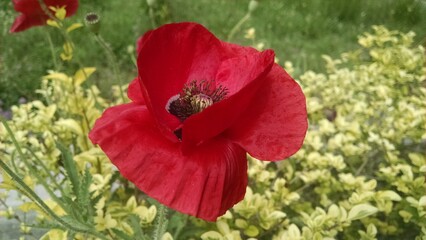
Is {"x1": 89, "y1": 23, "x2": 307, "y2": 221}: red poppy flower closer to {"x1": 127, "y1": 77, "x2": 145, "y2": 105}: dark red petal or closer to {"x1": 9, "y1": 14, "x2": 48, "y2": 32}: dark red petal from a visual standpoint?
{"x1": 127, "y1": 77, "x2": 145, "y2": 105}: dark red petal

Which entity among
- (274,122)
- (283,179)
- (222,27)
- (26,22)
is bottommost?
(222,27)

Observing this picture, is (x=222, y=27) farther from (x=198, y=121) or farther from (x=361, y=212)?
(x=198, y=121)

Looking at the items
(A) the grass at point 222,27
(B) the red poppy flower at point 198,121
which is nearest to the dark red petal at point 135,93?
(B) the red poppy flower at point 198,121

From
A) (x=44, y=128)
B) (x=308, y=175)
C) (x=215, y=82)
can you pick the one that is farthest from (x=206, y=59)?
(x=44, y=128)

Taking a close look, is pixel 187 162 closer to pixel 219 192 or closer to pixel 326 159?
pixel 219 192

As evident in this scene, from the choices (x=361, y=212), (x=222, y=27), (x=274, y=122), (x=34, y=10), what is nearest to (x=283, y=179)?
(x=361, y=212)

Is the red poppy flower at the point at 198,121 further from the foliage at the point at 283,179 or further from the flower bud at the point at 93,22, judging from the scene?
the flower bud at the point at 93,22
